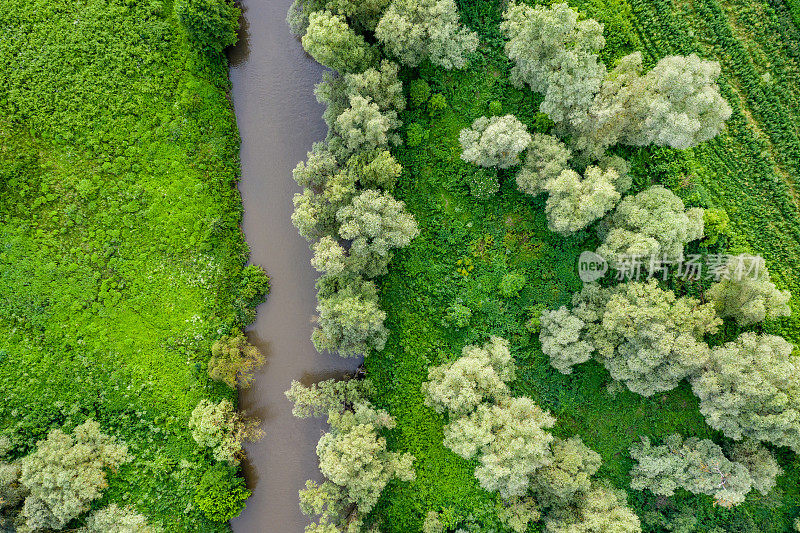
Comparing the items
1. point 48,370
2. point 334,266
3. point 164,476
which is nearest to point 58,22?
point 48,370

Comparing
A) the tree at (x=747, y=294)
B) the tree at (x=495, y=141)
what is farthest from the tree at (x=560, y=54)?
the tree at (x=747, y=294)

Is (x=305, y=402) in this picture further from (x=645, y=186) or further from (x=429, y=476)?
(x=645, y=186)

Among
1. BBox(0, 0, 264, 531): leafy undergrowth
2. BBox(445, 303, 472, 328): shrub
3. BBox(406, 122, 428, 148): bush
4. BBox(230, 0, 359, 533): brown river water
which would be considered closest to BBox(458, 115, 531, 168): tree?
BBox(406, 122, 428, 148): bush

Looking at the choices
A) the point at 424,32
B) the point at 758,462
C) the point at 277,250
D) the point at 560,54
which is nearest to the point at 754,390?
the point at 758,462

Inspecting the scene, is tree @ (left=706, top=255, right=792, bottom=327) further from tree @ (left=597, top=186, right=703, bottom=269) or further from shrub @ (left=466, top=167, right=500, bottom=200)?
shrub @ (left=466, top=167, right=500, bottom=200)

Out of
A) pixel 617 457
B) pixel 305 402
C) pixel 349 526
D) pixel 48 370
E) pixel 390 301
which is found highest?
pixel 48 370

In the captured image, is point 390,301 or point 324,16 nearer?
A: point 324,16
